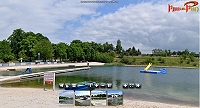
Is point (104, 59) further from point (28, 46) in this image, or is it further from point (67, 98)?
point (67, 98)

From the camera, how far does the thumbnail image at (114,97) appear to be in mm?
15133

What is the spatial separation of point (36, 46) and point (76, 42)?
35.9m

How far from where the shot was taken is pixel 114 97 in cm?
1531

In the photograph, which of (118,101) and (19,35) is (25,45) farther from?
(118,101)

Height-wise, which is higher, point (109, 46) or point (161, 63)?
point (109, 46)

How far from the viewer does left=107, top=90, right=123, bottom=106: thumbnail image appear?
15.1 meters

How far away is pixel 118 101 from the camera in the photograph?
50.8 ft

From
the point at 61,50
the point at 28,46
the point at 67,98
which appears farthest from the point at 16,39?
the point at 67,98

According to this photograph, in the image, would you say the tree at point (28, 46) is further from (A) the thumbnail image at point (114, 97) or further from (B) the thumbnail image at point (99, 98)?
(A) the thumbnail image at point (114, 97)

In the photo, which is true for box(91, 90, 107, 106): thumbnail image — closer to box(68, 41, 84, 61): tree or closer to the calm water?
the calm water

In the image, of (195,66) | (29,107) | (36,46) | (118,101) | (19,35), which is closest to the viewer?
(29,107)

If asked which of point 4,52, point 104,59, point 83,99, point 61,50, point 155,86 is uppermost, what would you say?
point 61,50

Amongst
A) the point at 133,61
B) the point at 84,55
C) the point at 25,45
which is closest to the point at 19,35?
the point at 25,45

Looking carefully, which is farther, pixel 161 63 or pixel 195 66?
pixel 161 63
